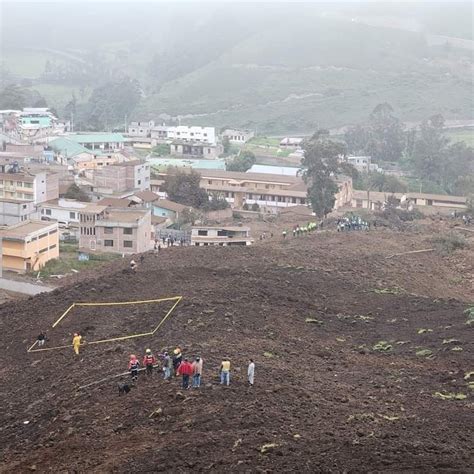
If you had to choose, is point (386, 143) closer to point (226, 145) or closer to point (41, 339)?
point (226, 145)

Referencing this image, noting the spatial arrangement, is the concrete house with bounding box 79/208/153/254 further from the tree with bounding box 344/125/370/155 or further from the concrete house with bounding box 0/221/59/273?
the tree with bounding box 344/125/370/155

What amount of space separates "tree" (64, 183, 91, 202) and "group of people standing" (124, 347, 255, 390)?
2848cm

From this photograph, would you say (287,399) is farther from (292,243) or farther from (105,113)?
(105,113)

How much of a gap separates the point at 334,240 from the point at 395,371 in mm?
14937

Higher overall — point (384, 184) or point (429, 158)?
point (429, 158)

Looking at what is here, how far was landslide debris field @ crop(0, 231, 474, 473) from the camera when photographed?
1114 cm

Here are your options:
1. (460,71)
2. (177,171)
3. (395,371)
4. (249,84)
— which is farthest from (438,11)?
(395,371)

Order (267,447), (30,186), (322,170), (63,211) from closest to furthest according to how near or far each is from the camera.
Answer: (267,447) < (63,211) < (30,186) < (322,170)

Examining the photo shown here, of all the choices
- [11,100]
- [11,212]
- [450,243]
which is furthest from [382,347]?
[11,100]

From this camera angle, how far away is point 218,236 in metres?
35.5

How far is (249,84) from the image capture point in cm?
11031

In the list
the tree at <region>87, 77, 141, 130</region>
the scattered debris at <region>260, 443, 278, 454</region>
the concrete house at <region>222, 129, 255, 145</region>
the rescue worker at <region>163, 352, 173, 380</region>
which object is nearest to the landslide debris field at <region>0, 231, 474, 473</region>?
the scattered debris at <region>260, 443, 278, 454</region>

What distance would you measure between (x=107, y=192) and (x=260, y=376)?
32619mm

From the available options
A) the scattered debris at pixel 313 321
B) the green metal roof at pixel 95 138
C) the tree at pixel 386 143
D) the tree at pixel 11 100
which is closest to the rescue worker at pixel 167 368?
the scattered debris at pixel 313 321
